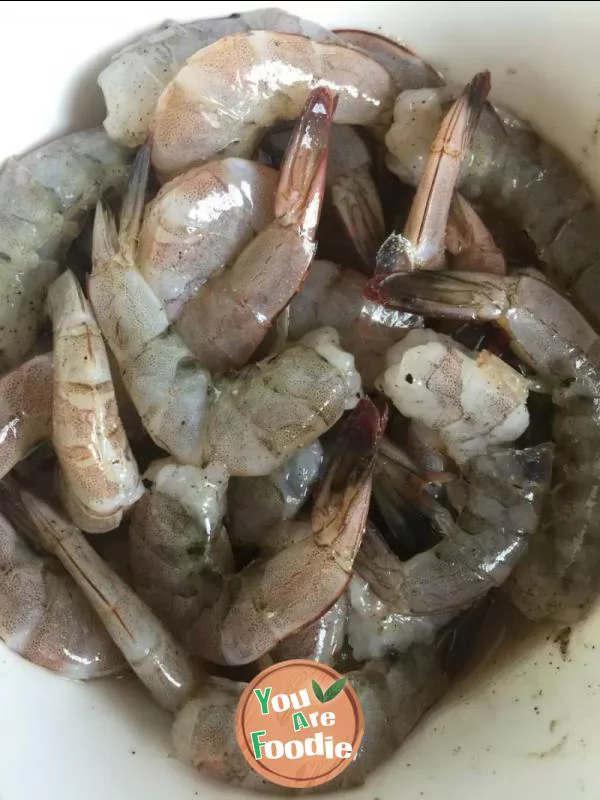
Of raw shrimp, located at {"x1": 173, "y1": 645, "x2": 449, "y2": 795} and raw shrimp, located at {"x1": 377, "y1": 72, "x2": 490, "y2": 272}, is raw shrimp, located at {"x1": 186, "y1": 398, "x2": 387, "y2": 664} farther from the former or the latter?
raw shrimp, located at {"x1": 377, "y1": 72, "x2": 490, "y2": 272}

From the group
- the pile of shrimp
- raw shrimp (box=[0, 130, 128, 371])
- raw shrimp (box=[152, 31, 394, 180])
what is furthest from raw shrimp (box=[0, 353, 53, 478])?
raw shrimp (box=[152, 31, 394, 180])

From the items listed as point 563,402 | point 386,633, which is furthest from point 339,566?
point 563,402

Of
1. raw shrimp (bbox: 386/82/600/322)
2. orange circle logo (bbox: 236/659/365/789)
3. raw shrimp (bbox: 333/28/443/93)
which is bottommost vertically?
orange circle logo (bbox: 236/659/365/789)

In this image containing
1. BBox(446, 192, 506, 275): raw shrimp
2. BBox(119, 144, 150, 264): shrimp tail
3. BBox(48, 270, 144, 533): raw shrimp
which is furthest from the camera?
BBox(446, 192, 506, 275): raw shrimp

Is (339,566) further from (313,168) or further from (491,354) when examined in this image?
(313,168)

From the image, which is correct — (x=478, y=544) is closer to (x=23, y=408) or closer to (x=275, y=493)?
(x=275, y=493)

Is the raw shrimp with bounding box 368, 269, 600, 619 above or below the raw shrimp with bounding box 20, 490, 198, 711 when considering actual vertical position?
above

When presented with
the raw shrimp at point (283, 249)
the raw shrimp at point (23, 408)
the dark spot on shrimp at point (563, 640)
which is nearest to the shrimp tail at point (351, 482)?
the raw shrimp at point (283, 249)
